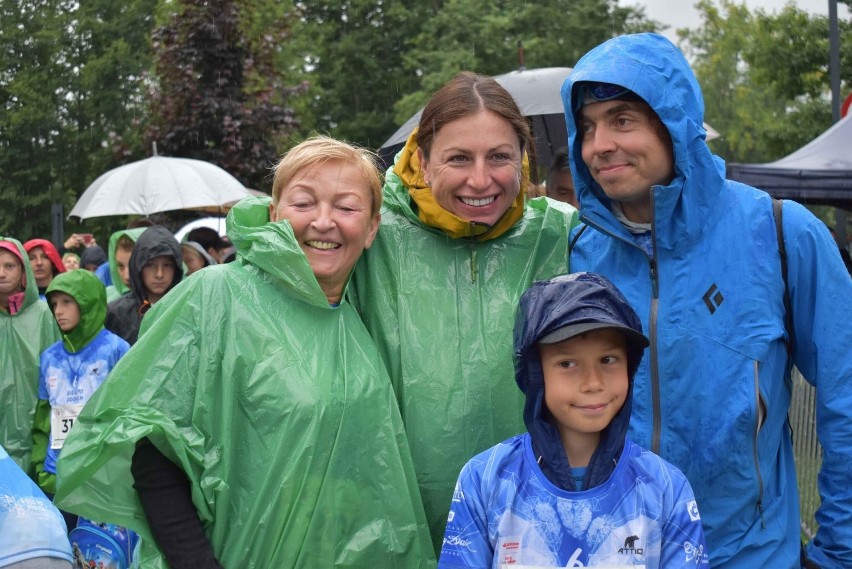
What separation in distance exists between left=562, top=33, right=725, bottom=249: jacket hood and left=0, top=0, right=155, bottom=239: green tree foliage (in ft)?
48.0

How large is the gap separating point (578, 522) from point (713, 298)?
671 millimetres

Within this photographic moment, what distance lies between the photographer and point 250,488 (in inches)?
96.4

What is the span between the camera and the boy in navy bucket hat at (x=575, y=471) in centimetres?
224

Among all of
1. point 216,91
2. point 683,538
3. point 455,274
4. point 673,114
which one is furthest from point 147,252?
point 216,91

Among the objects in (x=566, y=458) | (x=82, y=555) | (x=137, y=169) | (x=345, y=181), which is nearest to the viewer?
(x=566, y=458)

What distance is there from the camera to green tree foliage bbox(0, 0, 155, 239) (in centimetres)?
1647

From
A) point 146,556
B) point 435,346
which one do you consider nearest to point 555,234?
point 435,346

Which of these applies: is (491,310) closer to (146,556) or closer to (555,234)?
(555,234)

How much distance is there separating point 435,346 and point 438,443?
10.5 inches

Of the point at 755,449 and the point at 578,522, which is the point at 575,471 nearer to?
the point at 578,522

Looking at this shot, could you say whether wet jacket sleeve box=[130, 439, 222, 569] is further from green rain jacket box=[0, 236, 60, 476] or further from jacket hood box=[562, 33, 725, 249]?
green rain jacket box=[0, 236, 60, 476]

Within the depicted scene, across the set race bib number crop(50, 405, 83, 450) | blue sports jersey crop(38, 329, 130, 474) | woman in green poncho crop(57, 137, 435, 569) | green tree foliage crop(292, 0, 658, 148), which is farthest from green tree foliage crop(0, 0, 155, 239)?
woman in green poncho crop(57, 137, 435, 569)

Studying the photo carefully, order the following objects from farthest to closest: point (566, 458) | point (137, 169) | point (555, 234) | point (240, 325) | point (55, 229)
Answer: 1. point (55, 229)
2. point (137, 169)
3. point (555, 234)
4. point (240, 325)
5. point (566, 458)

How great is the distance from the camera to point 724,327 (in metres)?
2.44
